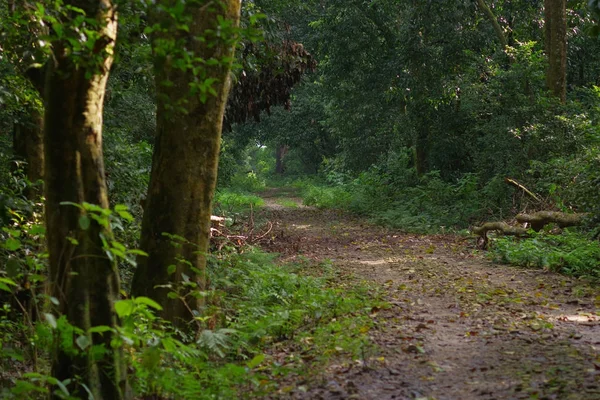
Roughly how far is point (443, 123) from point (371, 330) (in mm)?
17709

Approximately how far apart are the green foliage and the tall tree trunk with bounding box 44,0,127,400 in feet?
26.3

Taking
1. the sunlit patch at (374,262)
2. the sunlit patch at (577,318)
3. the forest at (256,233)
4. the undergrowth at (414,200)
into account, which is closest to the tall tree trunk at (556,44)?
the forest at (256,233)

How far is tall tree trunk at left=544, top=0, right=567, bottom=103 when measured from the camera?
57.3 ft

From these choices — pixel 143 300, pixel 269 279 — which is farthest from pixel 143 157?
pixel 143 300

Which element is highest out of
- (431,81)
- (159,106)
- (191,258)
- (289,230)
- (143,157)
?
(431,81)

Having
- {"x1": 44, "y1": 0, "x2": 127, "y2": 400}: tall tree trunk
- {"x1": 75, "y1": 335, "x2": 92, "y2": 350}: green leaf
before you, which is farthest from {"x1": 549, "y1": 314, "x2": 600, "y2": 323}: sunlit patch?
{"x1": 75, "y1": 335, "x2": 92, "y2": 350}: green leaf

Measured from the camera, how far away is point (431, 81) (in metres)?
Answer: 22.7

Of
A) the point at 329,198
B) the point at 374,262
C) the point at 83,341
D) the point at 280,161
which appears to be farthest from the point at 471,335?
the point at 280,161

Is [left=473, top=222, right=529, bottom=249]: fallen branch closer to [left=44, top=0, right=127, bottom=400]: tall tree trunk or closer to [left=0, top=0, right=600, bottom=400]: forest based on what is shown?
[left=0, top=0, right=600, bottom=400]: forest

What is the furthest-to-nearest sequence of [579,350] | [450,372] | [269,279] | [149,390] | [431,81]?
1. [431,81]
2. [269,279]
3. [579,350]
4. [450,372]
5. [149,390]

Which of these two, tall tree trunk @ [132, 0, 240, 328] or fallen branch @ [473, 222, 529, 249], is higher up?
tall tree trunk @ [132, 0, 240, 328]

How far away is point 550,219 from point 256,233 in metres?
6.82

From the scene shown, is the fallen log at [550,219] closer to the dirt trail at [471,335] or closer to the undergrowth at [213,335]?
the dirt trail at [471,335]

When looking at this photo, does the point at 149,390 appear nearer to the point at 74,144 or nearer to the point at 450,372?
the point at 74,144
